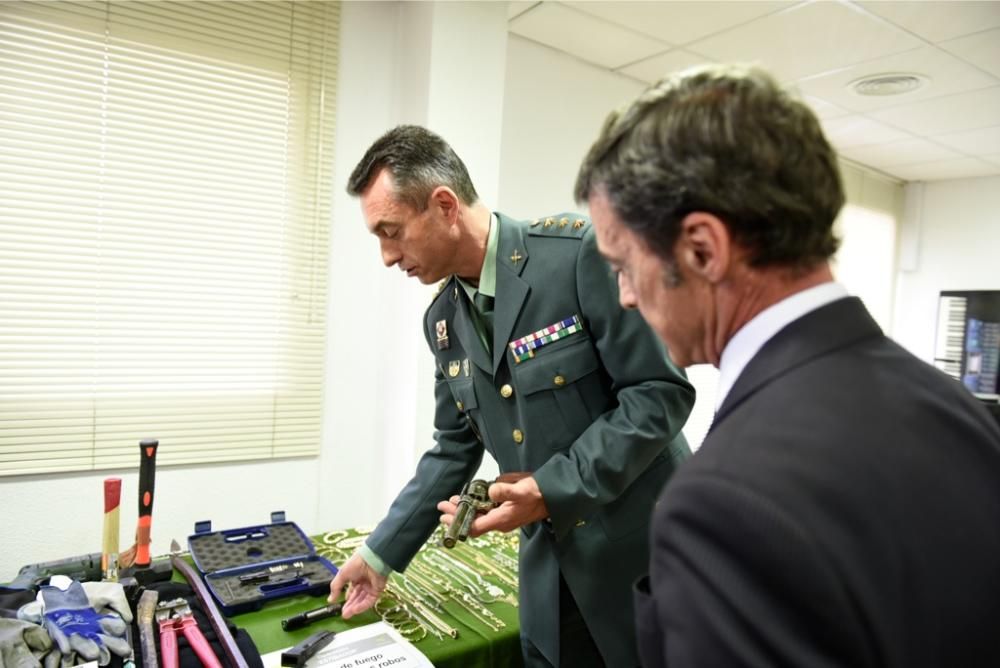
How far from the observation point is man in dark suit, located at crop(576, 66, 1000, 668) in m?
0.46

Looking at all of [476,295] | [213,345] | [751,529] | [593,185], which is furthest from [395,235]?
[213,345]

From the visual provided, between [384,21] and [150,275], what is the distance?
1548mm

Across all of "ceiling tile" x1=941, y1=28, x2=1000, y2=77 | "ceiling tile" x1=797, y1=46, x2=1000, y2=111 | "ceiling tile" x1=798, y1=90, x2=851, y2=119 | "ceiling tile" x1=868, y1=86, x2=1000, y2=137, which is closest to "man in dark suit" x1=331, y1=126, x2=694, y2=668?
"ceiling tile" x1=797, y1=46, x2=1000, y2=111

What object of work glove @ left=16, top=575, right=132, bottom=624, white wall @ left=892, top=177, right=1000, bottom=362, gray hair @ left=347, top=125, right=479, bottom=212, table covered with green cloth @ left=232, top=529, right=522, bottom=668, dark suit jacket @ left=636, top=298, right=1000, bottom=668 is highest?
white wall @ left=892, top=177, right=1000, bottom=362

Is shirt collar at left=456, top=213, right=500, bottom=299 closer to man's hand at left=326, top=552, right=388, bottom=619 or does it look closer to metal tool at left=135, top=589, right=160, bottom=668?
man's hand at left=326, top=552, right=388, bottom=619

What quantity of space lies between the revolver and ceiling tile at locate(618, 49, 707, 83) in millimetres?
2855

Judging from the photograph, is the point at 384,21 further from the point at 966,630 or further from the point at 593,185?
the point at 966,630

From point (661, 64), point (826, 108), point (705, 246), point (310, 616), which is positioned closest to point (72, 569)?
point (310, 616)

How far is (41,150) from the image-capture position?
2.13 metres

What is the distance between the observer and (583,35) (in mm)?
3119

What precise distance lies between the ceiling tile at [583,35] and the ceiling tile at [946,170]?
3.51 m

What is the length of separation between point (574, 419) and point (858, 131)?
447 centimetres

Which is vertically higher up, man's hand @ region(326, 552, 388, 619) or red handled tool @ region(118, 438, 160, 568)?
red handled tool @ region(118, 438, 160, 568)

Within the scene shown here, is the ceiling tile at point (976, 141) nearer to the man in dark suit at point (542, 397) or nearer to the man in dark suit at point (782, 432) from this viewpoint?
the man in dark suit at point (542, 397)
